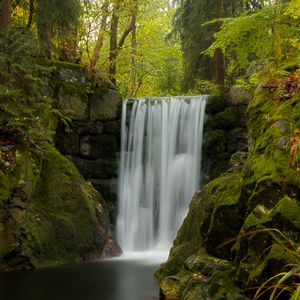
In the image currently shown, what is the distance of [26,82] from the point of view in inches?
392

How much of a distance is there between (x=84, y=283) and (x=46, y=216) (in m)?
2.35

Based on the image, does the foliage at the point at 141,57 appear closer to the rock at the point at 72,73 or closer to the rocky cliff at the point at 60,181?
the rock at the point at 72,73

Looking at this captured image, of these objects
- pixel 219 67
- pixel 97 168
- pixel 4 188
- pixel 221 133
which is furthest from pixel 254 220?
pixel 219 67

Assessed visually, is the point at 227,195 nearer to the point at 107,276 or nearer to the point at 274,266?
the point at 274,266

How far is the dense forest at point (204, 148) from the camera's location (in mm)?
4523

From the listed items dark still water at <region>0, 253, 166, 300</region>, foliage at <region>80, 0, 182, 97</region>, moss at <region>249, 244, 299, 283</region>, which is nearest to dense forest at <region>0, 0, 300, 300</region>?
moss at <region>249, 244, 299, 283</region>

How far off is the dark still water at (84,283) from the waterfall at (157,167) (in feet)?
8.93

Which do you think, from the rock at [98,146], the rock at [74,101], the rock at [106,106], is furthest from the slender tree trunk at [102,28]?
the rock at [98,146]

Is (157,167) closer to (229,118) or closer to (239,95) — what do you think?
(229,118)

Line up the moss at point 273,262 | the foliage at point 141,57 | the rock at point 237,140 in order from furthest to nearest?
1. the foliage at point 141,57
2. the rock at point 237,140
3. the moss at point 273,262

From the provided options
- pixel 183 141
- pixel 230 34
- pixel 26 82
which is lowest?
pixel 183 141

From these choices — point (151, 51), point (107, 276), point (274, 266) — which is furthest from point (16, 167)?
point (151, 51)

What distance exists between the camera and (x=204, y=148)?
11883 millimetres

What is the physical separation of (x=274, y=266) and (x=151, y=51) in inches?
691
